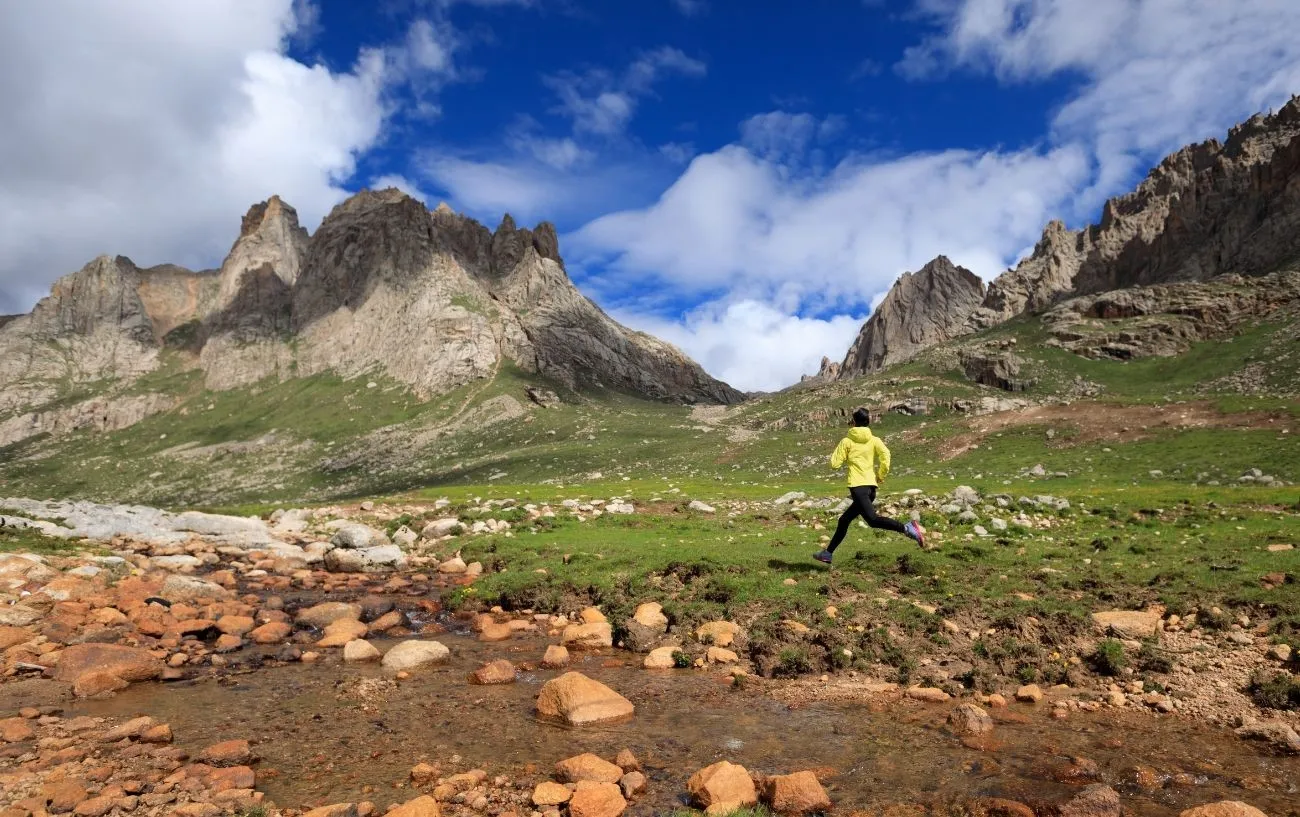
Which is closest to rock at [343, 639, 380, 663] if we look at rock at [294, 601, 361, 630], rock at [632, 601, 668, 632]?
rock at [294, 601, 361, 630]

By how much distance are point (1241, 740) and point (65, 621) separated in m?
23.0

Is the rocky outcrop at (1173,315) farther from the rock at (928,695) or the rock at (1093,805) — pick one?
the rock at (1093,805)

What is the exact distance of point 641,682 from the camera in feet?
39.2

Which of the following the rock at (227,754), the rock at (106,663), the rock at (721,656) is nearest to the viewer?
the rock at (227,754)

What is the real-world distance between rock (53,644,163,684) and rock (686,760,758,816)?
1141 centimetres

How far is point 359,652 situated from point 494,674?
3.75 metres

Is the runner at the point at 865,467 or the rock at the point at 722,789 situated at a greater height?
the runner at the point at 865,467

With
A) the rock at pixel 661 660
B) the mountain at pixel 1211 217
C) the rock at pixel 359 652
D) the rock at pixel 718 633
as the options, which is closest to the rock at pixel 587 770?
the rock at pixel 661 660

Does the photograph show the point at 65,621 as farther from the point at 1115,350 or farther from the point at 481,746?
the point at 1115,350

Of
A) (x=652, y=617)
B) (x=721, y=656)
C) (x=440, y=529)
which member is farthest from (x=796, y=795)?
(x=440, y=529)

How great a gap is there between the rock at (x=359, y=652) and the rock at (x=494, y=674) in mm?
2949

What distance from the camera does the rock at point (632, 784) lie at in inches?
304

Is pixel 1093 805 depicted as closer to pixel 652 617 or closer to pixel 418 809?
pixel 418 809

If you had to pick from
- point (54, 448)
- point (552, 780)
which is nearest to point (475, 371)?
point (54, 448)
